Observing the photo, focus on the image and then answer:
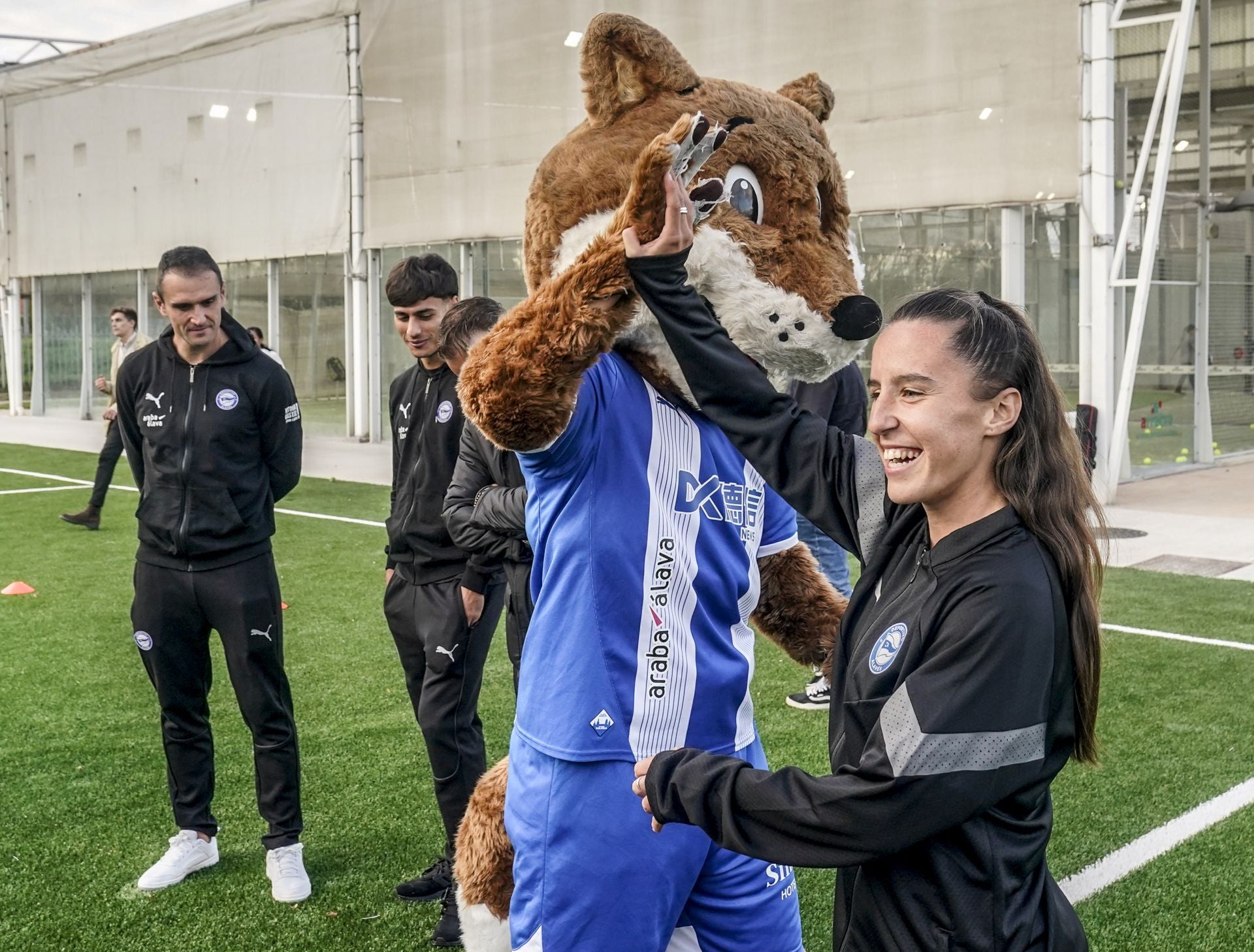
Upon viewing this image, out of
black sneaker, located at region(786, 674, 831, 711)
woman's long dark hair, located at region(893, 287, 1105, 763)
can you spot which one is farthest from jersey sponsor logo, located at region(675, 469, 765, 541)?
black sneaker, located at region(786, 674, 831, 711)

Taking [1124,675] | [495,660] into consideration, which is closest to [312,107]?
[495,660]

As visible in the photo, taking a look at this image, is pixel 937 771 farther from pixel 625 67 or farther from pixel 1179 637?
pixel 1179 637

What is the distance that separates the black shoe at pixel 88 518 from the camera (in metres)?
11.2

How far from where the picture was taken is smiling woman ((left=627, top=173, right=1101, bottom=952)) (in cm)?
160

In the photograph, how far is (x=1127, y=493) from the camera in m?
12.5

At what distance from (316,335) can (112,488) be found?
547cm

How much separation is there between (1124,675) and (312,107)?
15.0 m

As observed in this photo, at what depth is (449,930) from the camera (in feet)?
12.0

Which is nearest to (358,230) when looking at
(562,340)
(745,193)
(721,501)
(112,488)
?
(112,488)

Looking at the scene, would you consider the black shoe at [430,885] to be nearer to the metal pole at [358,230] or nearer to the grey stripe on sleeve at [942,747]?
the grey stripe on sleeve at [942,747]

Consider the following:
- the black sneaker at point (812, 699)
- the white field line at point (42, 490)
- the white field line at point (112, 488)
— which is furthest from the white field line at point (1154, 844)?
the white field line at point (42, 490)

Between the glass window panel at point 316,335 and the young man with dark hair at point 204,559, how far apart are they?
1472cm

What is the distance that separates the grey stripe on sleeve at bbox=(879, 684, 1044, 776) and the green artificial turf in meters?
2.39

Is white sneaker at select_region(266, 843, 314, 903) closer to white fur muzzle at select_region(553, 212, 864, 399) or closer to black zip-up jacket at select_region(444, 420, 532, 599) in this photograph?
black zip-up jacket at select_region(444, 420, 532, 599)
